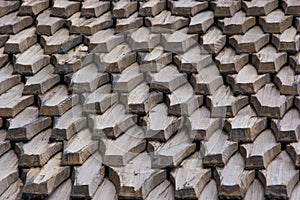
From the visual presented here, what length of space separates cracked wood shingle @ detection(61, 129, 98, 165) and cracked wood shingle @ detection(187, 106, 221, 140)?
0.40 metres

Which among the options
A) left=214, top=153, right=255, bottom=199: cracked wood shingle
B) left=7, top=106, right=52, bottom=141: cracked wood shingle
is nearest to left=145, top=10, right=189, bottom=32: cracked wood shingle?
left=7, top=106, right=52, bottom=141: cracked wood shingle

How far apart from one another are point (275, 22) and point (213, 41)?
29cm

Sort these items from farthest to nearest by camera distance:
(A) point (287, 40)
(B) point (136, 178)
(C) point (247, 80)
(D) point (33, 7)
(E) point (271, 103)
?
(D) point (33, 7) < (A) point (287, 40) < (C) point (247, 80) < (E) point (271, 103) < (B) point (136, 178)

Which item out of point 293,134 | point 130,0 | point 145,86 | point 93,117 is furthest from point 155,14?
point 293,134

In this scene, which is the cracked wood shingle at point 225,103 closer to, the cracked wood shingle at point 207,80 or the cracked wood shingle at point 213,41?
the cracked wood shingle at point 207,80

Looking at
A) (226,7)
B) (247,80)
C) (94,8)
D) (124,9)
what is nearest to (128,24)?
(124,9)

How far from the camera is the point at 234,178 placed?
2.55 metres

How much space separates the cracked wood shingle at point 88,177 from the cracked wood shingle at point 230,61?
2.18 feet

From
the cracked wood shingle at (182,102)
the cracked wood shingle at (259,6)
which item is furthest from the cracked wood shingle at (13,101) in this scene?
the cracked wood shingle at (259,6)

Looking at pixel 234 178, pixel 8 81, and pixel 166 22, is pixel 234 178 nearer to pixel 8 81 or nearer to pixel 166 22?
pixel 166 22

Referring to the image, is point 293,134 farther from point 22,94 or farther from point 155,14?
point 22,94

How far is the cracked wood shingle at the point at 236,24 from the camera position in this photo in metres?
3.07

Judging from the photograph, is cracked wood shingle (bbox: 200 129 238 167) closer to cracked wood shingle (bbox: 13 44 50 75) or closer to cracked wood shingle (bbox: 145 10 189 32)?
cracked wood shingle (bbox: 145 10 189 32)

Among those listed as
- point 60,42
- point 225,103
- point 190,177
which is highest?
point 60,42
